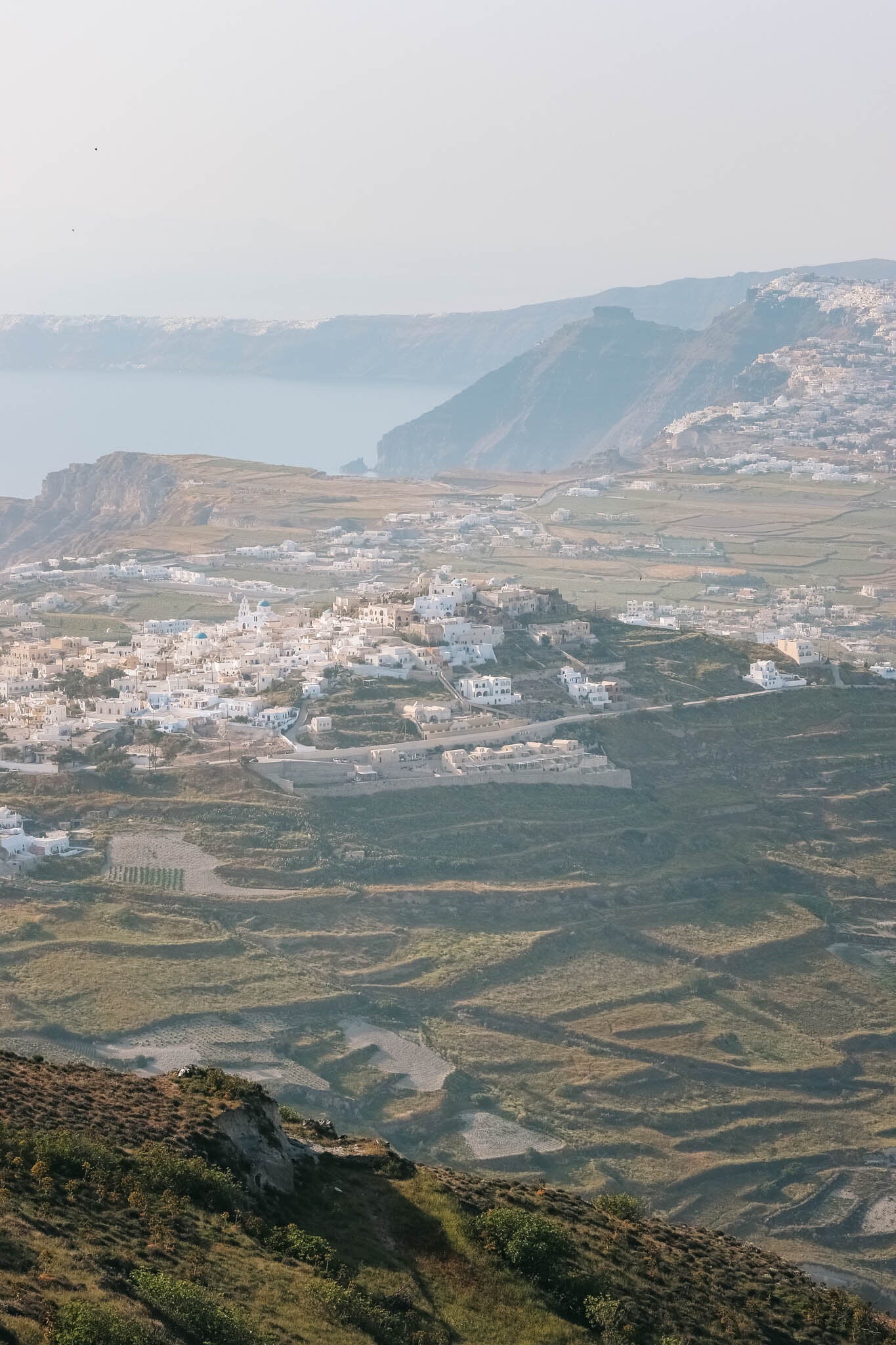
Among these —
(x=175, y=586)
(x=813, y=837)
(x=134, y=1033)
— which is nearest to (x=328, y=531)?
(x=175, y=586)

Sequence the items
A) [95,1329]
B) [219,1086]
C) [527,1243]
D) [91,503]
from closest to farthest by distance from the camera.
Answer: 1. [95,1329]
2. [527,1243]
3. [219,1086]
4. [91,503]

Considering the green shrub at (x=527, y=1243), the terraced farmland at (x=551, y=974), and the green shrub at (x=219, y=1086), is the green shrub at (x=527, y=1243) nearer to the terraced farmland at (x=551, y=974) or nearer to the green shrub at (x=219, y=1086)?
the green shrub at (x=219, y=1086)

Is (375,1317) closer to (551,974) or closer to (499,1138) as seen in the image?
(499,1138)

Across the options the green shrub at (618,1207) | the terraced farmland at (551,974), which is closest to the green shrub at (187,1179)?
the green shrub at (618,1207)

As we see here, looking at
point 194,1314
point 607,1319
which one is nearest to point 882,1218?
point 607,1319

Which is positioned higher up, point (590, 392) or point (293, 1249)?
point (590, 392)

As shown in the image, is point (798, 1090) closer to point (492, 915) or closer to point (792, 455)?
point (492, 915)
